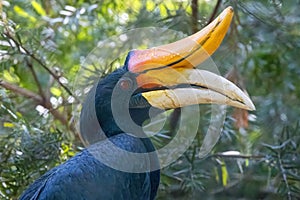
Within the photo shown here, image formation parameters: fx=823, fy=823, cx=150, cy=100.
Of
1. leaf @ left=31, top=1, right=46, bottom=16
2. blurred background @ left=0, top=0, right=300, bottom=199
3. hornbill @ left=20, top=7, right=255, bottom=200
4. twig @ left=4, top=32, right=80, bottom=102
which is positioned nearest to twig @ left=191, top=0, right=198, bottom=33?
blurred background @ left=0, top=0, right=300, bottom=199

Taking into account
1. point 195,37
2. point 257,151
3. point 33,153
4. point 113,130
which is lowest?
point 257,151

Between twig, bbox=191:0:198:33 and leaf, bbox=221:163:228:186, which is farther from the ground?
twig, bbox=191:0:198:33

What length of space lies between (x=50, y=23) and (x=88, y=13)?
15 centimetres

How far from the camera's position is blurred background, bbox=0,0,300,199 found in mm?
2596

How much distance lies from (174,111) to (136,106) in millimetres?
690

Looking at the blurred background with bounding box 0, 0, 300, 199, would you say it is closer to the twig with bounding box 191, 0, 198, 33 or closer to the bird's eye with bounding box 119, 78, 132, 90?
the twig with bounding box 191, 0, 198, 33

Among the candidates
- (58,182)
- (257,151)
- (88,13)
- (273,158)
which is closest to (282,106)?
(257,151)

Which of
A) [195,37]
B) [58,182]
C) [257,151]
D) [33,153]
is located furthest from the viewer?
[257,151]

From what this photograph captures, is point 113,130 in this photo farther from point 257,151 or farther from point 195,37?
point 257,151

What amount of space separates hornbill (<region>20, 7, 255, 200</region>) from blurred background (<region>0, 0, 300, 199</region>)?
1.10ft

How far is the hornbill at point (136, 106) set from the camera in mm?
2066

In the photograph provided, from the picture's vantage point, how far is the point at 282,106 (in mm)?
3275

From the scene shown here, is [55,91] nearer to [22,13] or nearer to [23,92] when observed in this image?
[23,92]

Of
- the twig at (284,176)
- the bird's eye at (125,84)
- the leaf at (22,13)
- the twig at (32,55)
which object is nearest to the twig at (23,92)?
the twig at (32,55)
